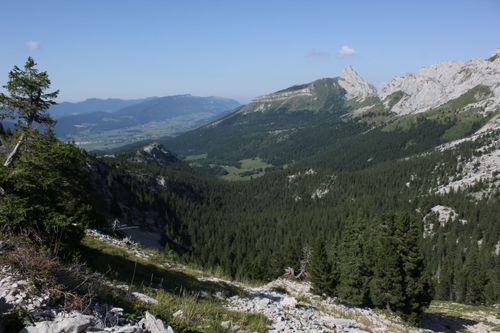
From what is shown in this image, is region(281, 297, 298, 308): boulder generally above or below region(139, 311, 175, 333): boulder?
below

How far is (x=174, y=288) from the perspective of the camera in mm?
25609

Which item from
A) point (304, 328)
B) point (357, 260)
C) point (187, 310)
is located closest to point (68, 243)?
point (187, 310)

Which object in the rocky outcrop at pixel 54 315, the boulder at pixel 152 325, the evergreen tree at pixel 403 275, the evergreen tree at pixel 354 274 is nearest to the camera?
the rocky outcrop at pixel 54 315

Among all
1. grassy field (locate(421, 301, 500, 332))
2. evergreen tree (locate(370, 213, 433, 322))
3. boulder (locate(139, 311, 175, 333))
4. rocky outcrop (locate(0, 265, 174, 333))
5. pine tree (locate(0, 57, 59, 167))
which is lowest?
grassy field (locate(421, 301, 500, 332))

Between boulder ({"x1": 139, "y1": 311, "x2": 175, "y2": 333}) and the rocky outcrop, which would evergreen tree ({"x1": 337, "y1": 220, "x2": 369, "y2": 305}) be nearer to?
boulder ({"x1": 139, "y1": 311, "x2": 175, "y2": 333})

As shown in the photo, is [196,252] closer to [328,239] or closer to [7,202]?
[328,239]

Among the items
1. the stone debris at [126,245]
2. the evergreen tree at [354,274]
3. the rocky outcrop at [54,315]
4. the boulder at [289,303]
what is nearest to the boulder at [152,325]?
the rocky outcrop at [54,315]

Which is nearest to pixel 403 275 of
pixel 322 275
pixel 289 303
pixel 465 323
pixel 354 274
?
pixel 465 323

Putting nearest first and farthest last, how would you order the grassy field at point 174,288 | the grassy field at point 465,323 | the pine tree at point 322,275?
the grassy field at point 174,288
the grassy field at point 465,323
the pine tree at point 322,275

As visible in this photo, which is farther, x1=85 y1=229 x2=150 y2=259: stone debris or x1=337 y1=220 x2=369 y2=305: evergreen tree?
x1=337 y1=220 x2=369 y2=305: evergreen tree

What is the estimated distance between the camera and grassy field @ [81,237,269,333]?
40.8 ft

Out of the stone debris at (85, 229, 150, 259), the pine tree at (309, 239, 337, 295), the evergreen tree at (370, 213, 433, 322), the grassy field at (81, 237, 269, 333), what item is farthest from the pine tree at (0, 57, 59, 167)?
the pine tree at (309, 239, 337, 295)

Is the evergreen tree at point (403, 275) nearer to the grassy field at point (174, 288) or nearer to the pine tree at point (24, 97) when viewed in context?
the grassy field at point (174, 288)

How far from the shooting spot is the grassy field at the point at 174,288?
1244 centimetres
